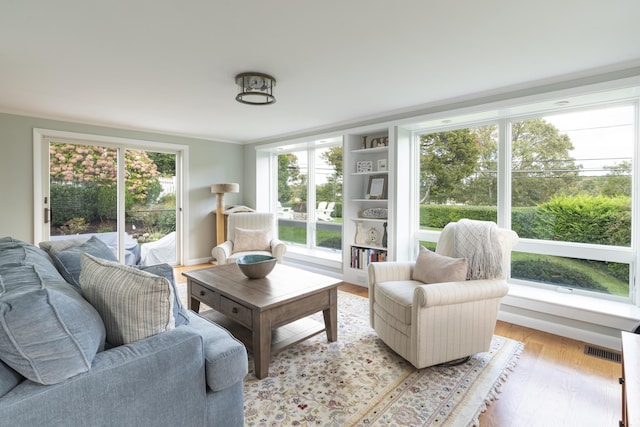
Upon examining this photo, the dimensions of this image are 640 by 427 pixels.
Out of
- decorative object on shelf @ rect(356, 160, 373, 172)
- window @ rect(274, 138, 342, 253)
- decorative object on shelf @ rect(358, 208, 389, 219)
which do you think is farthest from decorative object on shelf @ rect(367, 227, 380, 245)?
decorative object on shelf @ rect(356, 160, 373, 172)

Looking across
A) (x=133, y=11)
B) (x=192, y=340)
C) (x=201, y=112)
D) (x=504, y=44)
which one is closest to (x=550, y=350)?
(x=504, y=44)

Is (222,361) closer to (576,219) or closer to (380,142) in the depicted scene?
(576,219)

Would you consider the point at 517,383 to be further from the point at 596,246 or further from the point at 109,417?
the point at 109,417

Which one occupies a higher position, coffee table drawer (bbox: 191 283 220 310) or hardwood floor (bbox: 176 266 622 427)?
coffee table drawer (bbox: 191 283 220 310)

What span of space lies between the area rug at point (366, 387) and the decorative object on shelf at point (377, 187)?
2.12 meters

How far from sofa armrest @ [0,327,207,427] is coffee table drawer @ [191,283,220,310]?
1194 millimetres

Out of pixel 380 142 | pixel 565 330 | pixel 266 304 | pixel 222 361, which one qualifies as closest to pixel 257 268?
pixel 266 304

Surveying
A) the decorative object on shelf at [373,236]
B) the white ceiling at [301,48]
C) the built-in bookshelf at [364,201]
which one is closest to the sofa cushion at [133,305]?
the white ceiling at [301,48]

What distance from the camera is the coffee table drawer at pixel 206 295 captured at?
2.44 metres

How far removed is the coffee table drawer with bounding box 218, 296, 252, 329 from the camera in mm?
2131

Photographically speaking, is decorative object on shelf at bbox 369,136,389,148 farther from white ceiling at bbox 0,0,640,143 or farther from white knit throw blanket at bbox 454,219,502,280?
white knit throw blanket at bbox 454,219,502,280

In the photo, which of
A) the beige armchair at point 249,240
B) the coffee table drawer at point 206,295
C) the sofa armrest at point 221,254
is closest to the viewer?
the coffee table drawer at point 206,295

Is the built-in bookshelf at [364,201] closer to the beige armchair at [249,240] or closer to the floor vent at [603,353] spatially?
the beige armchair at [249,240]

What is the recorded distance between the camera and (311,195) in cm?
530
